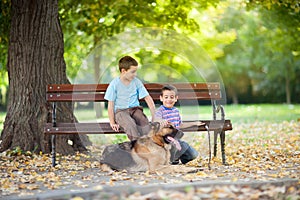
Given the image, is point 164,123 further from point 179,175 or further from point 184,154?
point 184,154

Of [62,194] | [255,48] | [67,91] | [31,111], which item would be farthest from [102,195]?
[255,48]

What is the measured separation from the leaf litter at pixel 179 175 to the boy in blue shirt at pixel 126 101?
63 cm

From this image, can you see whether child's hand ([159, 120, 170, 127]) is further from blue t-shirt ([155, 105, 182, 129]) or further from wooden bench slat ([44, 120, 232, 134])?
wooden bench slat ([44, 120, 232, 134])

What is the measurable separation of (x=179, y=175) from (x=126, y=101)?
1265mm

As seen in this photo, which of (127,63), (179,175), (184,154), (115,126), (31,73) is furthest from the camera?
(31,73)

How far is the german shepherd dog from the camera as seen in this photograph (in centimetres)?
645

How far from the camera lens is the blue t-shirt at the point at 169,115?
21.9ft

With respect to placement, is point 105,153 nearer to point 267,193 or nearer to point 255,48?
point 267,193

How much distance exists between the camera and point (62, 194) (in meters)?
5.06

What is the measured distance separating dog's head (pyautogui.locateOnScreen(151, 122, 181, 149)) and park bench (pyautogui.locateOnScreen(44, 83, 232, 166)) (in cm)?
28

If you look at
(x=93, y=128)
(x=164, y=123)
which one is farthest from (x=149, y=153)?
(x=93, y=128)

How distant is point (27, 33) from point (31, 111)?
4.00 feet

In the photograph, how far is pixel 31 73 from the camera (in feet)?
26.8

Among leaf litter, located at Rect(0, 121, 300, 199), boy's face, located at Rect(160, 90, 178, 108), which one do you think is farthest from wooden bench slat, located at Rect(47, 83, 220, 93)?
leaf litter, located at Rect(0, 121, 300, 199)
